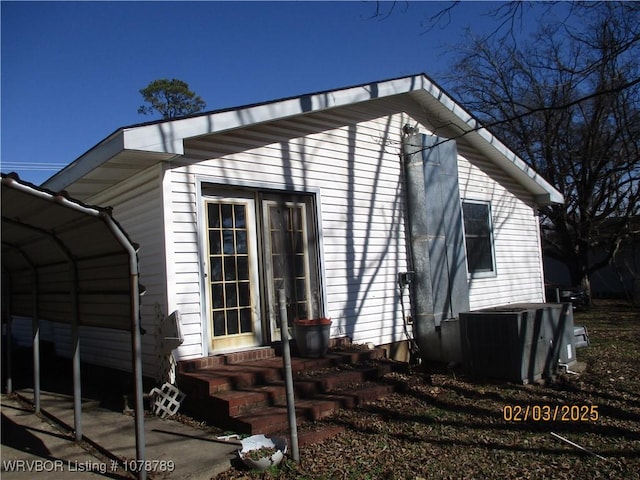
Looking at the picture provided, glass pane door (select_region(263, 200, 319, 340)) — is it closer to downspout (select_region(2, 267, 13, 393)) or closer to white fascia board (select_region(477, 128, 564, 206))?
downspout (select_region(2, 267, 13, 393))

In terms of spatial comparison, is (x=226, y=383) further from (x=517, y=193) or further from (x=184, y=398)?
(x=517, y=193)

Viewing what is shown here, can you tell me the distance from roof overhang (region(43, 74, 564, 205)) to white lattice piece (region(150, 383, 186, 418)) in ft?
8.27

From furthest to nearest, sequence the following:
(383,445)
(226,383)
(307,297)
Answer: (307,297) → (226,383) → (383,445)

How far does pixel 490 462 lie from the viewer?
14.3 ft

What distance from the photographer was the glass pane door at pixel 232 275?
6.28 meters

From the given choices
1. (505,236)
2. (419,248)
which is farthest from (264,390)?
(505,236)

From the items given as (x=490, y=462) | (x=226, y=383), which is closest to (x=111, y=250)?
(x=226, y=383)

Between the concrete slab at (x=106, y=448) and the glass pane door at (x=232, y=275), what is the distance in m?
1.37

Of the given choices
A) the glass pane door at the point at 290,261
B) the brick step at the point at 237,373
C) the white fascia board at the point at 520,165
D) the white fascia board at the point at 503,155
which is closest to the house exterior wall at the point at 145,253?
the brick step at the point at 237,373

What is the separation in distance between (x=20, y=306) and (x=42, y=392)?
1207mm

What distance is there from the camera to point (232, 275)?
6477 millimetres

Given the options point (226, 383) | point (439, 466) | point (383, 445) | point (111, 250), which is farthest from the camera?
point (226, 383)

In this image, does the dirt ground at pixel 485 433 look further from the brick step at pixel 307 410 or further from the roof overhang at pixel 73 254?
the roof overhang at pixel 73 254
